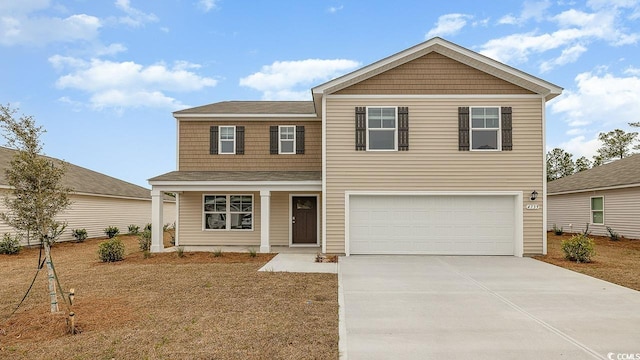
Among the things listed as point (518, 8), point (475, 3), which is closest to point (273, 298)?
point (475, 3)

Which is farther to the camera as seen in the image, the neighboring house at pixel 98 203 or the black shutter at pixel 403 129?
the neighboring house at pixel 98 203

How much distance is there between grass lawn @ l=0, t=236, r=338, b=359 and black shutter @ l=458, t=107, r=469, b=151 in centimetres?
620

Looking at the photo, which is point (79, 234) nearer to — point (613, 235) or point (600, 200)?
point (613, 235)

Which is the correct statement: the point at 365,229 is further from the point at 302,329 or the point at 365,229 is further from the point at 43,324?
the point at 43,324

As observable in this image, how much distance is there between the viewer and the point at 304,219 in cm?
1417

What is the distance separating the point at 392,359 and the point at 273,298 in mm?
3015

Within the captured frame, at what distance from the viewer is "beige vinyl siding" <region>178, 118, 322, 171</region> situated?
14562mm

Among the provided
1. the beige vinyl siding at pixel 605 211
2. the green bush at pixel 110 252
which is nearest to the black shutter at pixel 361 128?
the green bush at pixel 110 252

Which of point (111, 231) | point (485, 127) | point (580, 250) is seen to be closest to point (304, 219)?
point (485, 127)

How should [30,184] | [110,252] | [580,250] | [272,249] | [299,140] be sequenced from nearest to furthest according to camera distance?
[30,184] < [580,250] < [110,252] < [272,249] < [299,140]

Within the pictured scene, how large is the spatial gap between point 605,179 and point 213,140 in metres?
18.9

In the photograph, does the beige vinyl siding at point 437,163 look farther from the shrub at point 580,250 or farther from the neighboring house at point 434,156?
the shrub at point 580,250

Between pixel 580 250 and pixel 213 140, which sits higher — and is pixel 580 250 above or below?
below

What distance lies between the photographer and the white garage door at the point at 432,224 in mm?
11727
